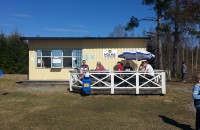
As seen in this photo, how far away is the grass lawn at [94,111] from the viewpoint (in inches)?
314

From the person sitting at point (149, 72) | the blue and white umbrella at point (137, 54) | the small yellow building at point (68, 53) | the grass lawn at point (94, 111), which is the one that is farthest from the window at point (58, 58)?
the person sitting at point (149, 72)

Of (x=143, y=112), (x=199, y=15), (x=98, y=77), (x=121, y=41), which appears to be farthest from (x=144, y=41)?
(x=143, y=112)

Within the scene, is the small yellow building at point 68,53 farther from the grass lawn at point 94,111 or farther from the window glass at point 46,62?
the grass lawn at point 94,111

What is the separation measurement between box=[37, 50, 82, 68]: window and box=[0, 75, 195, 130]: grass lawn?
6.06 metres

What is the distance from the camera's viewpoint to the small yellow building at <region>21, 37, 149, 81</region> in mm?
19469

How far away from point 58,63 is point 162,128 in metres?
12.9

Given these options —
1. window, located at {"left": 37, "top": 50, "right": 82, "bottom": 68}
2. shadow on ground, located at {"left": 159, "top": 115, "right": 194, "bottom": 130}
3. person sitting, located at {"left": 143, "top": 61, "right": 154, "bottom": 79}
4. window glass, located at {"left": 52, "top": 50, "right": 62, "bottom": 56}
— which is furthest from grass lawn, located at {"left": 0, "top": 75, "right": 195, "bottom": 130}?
window glass, located at {"left": 52, "top": 50, "right": 62, "bottom": 56}

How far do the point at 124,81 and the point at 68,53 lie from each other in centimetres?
723

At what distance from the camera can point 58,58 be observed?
1978cm

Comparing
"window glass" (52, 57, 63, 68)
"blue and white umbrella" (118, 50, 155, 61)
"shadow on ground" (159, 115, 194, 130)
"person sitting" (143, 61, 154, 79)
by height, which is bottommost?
"shadow on ground" (159, 115, 194, 130)

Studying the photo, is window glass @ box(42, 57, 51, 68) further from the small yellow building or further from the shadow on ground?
the shadow on ground

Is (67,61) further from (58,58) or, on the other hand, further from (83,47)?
(83,47)

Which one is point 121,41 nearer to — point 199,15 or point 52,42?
point 52,42

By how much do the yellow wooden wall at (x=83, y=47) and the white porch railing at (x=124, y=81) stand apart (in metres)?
5.06
